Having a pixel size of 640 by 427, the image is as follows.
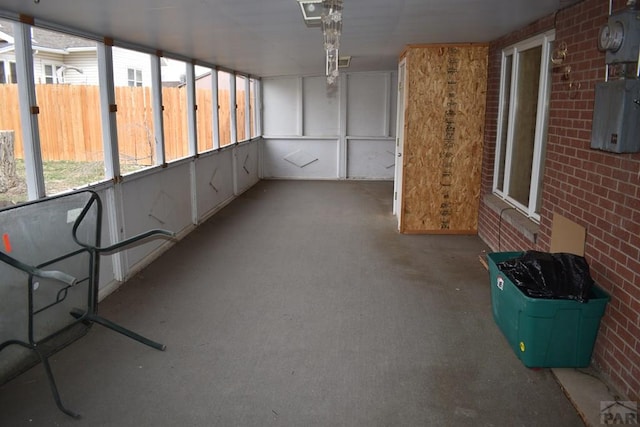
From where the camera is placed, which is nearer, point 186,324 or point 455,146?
point 186,324

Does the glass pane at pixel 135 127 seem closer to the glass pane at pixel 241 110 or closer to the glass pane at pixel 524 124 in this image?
the glass pane at pixel 241 110

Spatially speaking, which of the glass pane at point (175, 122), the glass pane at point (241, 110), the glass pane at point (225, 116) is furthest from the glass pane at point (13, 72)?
the glass pane at point (241, 110)

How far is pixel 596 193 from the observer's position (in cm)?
319

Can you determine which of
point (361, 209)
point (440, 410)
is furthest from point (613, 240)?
point (361, 209)

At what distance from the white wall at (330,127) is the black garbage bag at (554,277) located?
8.08 m

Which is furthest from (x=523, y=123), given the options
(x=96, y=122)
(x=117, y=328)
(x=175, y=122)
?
(x=175, y=122)

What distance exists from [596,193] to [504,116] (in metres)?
2.64

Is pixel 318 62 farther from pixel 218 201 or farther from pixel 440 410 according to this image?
pixel 440 410

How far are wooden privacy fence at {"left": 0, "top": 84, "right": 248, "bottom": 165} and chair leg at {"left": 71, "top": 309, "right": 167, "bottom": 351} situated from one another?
136 cm

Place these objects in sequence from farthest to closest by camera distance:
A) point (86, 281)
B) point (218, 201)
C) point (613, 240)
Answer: point (218, 201) → point (86, 281) → point (613, 240)

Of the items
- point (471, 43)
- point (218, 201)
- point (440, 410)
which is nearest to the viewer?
point (440, 410)

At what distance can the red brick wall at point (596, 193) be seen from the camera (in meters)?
2.76

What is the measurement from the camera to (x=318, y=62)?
8.21m

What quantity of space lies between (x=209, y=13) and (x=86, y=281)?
2.15 metres
